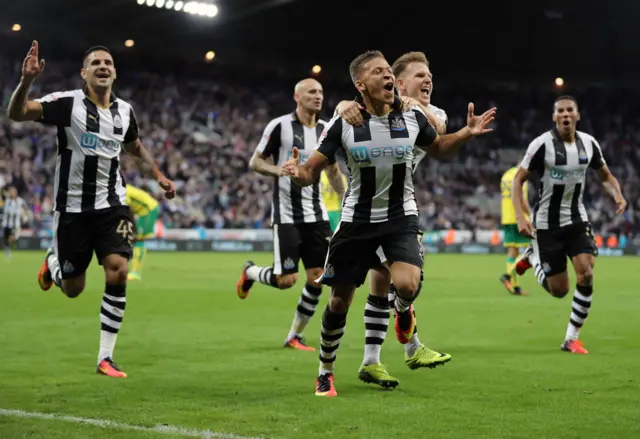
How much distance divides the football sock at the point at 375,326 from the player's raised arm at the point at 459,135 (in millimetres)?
1204

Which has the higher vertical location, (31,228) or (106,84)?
(106,84)

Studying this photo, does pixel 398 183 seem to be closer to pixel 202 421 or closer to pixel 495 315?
pixel 202 421

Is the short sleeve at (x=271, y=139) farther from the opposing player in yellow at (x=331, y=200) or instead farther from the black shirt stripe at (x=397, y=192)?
the opposing player in yellow at (x=331, y=200)

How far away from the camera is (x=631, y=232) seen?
1604 inches

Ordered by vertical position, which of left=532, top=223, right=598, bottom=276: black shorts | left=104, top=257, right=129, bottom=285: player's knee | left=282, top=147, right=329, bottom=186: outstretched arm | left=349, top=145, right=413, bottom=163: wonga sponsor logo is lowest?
left=104, top=257, right=129, bottom=285: player's knee

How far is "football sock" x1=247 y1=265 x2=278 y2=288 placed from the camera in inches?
413

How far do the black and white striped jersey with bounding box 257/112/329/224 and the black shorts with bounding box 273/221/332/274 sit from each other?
0.07 m

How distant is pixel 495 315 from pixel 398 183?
6.71m

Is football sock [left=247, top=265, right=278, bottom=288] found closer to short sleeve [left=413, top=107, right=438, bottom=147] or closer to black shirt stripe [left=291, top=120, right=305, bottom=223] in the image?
black shirt stripe [left=291, top=120, right=305, bottom=223]

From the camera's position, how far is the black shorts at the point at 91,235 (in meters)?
7.84

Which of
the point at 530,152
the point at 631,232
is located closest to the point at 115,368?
the point at 530,152

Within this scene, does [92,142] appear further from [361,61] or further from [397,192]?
[397,192]

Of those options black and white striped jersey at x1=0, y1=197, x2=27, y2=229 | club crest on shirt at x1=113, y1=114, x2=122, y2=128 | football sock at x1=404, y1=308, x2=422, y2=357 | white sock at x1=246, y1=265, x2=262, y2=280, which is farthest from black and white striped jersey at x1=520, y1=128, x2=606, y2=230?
black and white striped jersey at x1=0, y1=197, x2=27, y2=229

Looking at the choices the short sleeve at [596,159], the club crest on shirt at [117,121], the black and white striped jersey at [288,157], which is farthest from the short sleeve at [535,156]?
the club crest on shirt at [117,121]
